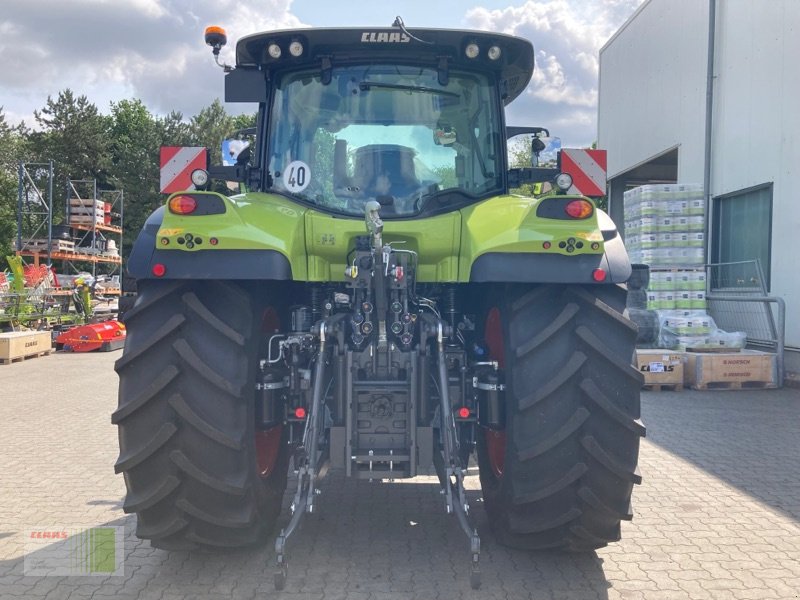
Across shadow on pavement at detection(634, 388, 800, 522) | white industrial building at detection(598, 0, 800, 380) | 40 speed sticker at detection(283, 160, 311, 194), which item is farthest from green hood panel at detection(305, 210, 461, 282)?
white industrial building at detection(598, 0, 800, 380)

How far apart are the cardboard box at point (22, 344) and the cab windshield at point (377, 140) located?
10.6 metres

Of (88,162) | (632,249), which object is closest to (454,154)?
(632,249)

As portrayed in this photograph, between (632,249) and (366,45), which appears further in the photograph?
(632,249)

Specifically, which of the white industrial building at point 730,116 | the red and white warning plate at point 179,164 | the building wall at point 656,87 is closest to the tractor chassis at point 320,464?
the red and white warning plate at point 179,164

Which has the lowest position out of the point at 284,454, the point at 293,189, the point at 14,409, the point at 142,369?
the point at 14,409

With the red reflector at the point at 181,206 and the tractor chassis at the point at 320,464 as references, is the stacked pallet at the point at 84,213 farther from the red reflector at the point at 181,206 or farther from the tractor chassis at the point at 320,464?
the tractor chassis at the point at 320,464

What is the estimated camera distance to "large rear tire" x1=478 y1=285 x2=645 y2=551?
3395mm

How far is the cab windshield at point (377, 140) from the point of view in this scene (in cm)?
408

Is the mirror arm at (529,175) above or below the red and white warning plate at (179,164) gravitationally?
below

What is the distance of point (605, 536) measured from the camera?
3.54 meters

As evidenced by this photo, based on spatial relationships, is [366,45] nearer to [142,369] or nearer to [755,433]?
[142,369]

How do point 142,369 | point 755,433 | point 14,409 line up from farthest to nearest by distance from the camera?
point 14,409, point 755,433, point 142,369

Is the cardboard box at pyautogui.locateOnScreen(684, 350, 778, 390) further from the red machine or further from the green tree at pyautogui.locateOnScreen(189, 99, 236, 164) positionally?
the green tree at pyautogui.locateOnScreen(189, 99, 236, 164)

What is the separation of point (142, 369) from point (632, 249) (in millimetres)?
9708
